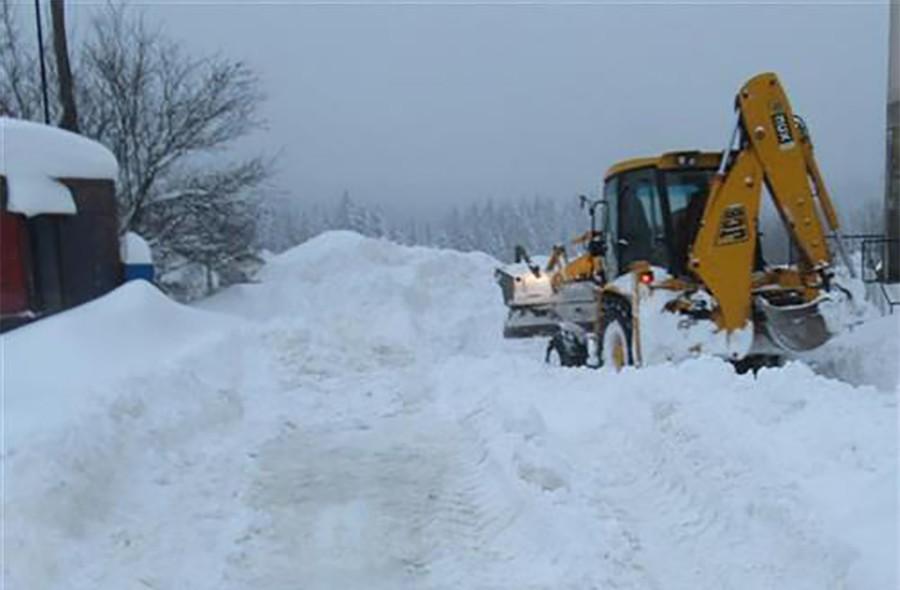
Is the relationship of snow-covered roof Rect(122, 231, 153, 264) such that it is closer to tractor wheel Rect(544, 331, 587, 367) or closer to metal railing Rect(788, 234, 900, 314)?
tractor wheel Rect(544, 331, 587, 367)

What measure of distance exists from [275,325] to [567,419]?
9.03 metres

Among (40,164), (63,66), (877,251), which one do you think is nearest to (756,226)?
(877,251)

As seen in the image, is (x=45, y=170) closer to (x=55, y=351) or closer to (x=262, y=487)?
(x=55, y=351)

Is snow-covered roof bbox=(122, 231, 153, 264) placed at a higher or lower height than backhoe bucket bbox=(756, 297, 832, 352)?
higher

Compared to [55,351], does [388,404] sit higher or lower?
lower

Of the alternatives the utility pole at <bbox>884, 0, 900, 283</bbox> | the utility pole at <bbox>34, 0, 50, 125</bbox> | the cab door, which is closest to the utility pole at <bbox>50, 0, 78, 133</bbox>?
the utility pole at <bbox>34, 0, 50, 125</bbox>

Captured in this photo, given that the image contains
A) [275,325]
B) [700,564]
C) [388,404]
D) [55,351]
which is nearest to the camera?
[700,564]

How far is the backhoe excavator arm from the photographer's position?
31.0 ft

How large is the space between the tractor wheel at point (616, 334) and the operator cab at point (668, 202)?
2.11ft

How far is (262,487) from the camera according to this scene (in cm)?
689

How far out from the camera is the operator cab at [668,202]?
10461 mm

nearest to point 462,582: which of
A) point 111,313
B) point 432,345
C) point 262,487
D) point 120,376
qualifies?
point 262,487

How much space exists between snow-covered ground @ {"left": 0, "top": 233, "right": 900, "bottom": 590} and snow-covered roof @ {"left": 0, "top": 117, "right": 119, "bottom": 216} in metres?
3.51

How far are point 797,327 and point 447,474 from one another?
4477mm
